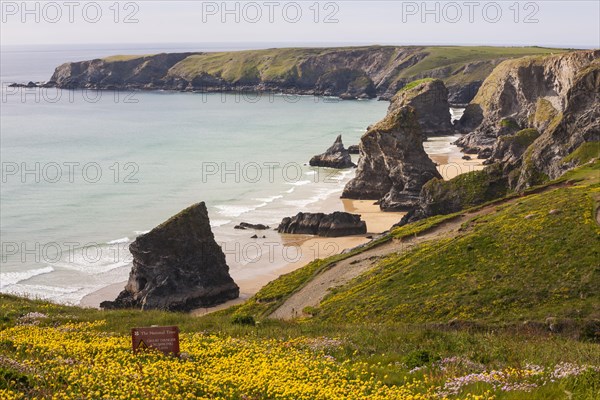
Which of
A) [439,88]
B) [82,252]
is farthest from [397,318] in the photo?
[439,88]

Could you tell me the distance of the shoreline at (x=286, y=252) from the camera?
59188 millimetres

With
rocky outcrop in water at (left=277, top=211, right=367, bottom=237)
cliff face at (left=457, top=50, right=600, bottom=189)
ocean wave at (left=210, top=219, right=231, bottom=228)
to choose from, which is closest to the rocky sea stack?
rocky outcrop in water at (left=277, top=211, right=367, bottom=237)

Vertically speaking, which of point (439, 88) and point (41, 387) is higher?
point (439, 88)

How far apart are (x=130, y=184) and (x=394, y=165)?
38.7 m

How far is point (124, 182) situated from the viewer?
110125 mm

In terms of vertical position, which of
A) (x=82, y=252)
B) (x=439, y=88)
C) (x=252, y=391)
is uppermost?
(x=439, y=88)

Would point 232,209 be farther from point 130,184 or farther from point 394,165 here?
point 130,184

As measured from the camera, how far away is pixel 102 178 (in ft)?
375

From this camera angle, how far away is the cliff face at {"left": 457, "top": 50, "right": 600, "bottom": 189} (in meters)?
69.9

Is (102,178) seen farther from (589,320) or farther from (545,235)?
(589,320)

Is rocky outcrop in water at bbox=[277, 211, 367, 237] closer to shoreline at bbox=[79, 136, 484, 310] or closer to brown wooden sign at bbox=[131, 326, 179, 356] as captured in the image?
shoreline at bbox=[79, 136, 484, 310]

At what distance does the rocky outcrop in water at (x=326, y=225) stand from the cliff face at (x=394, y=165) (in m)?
12.5

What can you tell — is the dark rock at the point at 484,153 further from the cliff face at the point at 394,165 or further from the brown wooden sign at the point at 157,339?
the brown wooden sign at the point at 157,339

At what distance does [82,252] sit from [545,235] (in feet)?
145
